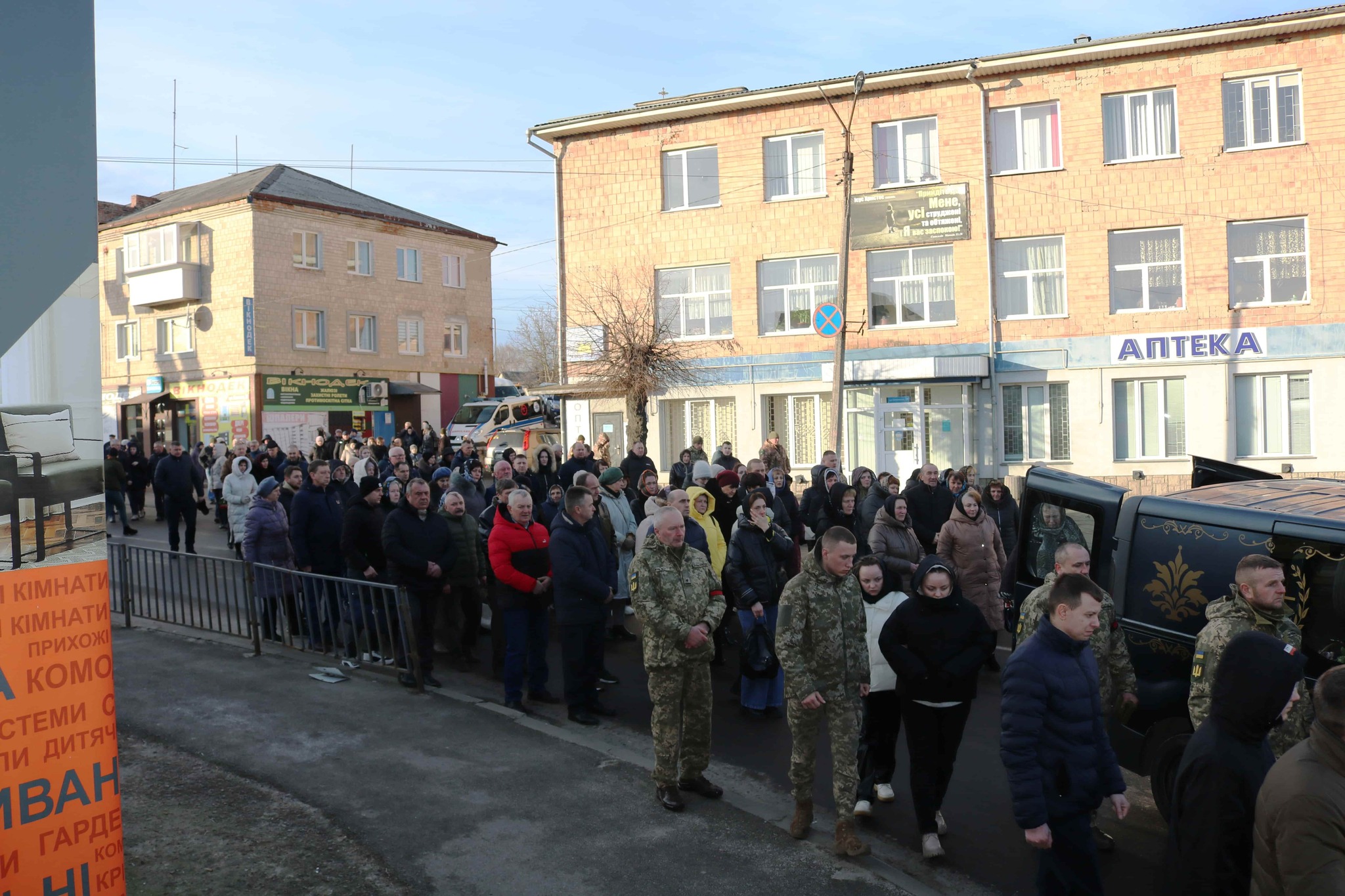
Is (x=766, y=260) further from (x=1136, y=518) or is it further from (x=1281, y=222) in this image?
(x=1136, y=518)

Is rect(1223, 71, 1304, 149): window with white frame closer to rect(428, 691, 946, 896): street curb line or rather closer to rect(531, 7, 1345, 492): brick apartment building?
rect(531, 7, 1345, 492): brick apartment building

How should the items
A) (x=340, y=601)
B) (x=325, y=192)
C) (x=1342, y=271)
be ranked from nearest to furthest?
(x=340, y=601) → (x=1342, y=271) → (x=325, y=192)

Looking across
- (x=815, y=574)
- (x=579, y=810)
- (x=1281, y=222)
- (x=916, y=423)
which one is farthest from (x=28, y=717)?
(x=1281, y=222)

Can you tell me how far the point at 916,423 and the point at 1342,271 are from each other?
962 cm

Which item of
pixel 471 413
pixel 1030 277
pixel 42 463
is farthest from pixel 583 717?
pixel 471 413

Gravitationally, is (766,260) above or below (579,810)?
above

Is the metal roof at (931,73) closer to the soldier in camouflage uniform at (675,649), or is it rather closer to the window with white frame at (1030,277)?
the window with white frame at (1030,277)

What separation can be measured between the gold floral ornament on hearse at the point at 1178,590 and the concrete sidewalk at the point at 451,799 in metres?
2.05

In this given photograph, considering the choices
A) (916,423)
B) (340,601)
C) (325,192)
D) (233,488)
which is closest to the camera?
(340,601)

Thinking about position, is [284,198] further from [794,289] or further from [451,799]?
[451,799]

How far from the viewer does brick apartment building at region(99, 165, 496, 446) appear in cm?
3656

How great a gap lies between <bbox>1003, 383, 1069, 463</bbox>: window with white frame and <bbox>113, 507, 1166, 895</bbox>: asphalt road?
1640 cm

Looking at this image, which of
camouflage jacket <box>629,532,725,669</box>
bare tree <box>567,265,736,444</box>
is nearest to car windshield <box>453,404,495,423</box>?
bare tree <box>567,265,736,444</box>

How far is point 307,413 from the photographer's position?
37.8 m
